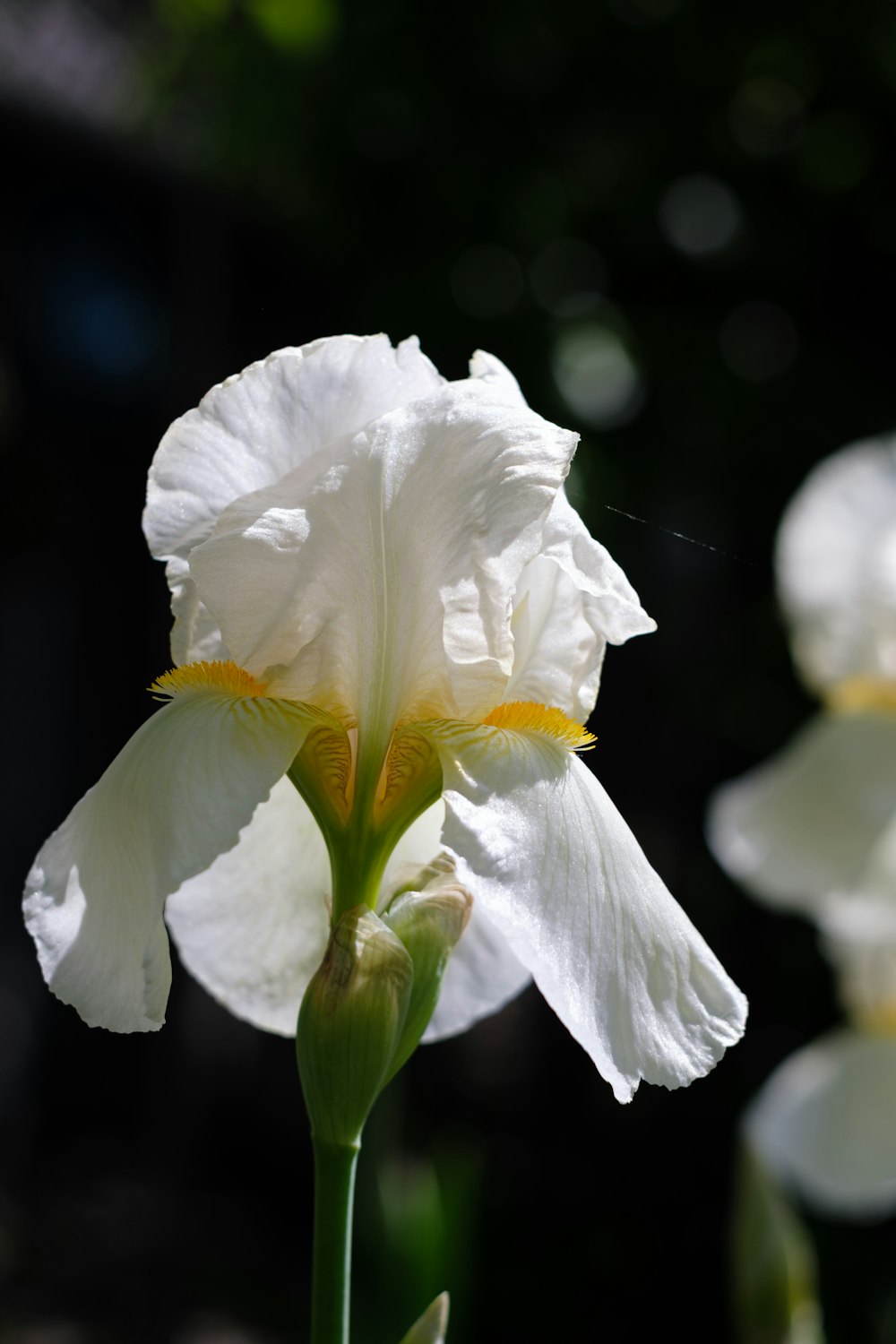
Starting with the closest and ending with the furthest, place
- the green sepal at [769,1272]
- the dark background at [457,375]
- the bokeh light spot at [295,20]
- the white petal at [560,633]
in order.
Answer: the white petal at [560,633] < the green sepal at [769,1272] < the bokeh light spot at [295,20] < the dark background at [457,375]

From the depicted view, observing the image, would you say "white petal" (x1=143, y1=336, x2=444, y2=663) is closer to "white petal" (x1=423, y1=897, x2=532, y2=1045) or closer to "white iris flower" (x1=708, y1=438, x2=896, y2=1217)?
"white petal" (x1=423, y1=897, x2=532, y2=1045)

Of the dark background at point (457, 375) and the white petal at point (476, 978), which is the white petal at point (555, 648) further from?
the dark background at point (457, 375)

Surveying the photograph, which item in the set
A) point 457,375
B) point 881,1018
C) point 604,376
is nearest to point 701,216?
point 604,376

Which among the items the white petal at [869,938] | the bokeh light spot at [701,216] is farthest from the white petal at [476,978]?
the bokeh light spot at [701,216]

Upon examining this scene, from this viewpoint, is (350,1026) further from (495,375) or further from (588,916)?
(495,375)

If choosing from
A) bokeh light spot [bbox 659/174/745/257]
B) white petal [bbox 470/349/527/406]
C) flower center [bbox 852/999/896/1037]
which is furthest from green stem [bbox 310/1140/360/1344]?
bokeh light spot [bbox 659/174/745/257]

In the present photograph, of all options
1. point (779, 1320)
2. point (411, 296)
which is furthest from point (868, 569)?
point (411, 296)

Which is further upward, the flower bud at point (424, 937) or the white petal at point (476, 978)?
the flower bud at point (424, 937)
